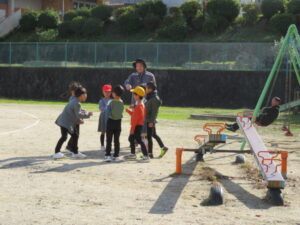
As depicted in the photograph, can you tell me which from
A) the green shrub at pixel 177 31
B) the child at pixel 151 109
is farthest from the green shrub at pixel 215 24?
the child at pixel 151 109

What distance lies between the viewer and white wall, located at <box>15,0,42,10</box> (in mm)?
57125

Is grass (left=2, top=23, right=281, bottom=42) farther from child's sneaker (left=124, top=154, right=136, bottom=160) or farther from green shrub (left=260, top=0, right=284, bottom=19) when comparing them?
child's sneaker (left=124, top=154, right=136, bottom=160)

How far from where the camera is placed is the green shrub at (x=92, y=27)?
158ft

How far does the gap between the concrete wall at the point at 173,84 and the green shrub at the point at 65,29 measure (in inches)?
639

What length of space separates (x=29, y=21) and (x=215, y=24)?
1773cm

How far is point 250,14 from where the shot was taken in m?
44.4

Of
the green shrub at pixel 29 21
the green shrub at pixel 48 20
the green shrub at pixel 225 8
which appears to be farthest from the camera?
the green shrub at pixel 29 21

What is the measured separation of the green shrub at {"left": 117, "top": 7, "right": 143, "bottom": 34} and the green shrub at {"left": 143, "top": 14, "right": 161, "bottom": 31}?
69 cm

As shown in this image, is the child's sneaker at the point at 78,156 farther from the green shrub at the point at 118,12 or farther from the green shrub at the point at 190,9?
the green shrub at the point at 118,12

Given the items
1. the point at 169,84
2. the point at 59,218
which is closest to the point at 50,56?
the point at 169,84

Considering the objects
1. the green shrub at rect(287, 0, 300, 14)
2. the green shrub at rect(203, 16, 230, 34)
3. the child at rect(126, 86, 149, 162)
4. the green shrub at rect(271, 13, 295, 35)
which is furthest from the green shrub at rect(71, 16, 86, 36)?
the child at rect(126, 86, 149, 162)

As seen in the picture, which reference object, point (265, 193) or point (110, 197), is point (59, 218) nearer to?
point (110, 197)

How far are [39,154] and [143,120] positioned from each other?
2168mm

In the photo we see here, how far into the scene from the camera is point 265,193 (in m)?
7.86
